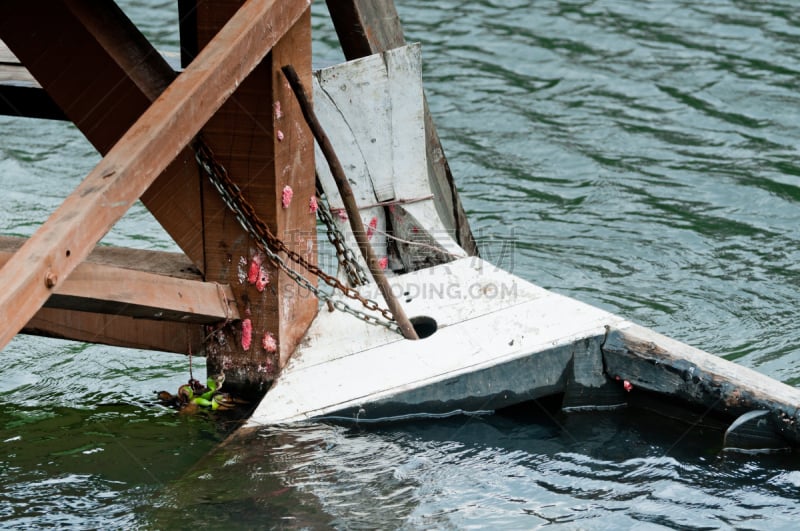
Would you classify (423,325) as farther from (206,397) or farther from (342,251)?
(206,397)

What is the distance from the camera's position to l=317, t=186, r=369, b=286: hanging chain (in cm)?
467

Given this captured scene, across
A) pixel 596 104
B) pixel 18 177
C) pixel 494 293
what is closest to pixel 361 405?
pixel 494 293

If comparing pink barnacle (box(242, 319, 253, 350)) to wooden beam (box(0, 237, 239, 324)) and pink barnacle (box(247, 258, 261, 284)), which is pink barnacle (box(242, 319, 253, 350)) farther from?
pink barnacle (box(247, 258, 261, 284))

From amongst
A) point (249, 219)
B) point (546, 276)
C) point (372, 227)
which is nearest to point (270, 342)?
point (249, 219)

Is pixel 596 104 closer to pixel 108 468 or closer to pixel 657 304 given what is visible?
pixel 657 304

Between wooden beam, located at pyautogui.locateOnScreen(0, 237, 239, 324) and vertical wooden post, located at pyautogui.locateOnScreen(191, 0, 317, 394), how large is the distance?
113 mm

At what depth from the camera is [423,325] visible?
4.73 metres

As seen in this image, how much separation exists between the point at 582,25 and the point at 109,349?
729cm

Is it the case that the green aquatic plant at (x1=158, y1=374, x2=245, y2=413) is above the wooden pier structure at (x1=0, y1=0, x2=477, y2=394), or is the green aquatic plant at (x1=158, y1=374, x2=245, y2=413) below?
below

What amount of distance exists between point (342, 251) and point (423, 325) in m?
0.47

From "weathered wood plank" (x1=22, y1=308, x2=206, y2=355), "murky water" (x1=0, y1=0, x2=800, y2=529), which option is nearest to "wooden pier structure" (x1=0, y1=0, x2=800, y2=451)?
"weathered wood plank" (x1=22, y1=308, x2=206, y2=355)

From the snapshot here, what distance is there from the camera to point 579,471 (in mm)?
4121

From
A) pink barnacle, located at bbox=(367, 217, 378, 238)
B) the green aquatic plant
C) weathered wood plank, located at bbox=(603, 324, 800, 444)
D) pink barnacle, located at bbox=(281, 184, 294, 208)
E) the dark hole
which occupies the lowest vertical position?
the green aquatic plant

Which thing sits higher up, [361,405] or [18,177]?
[18,177]
